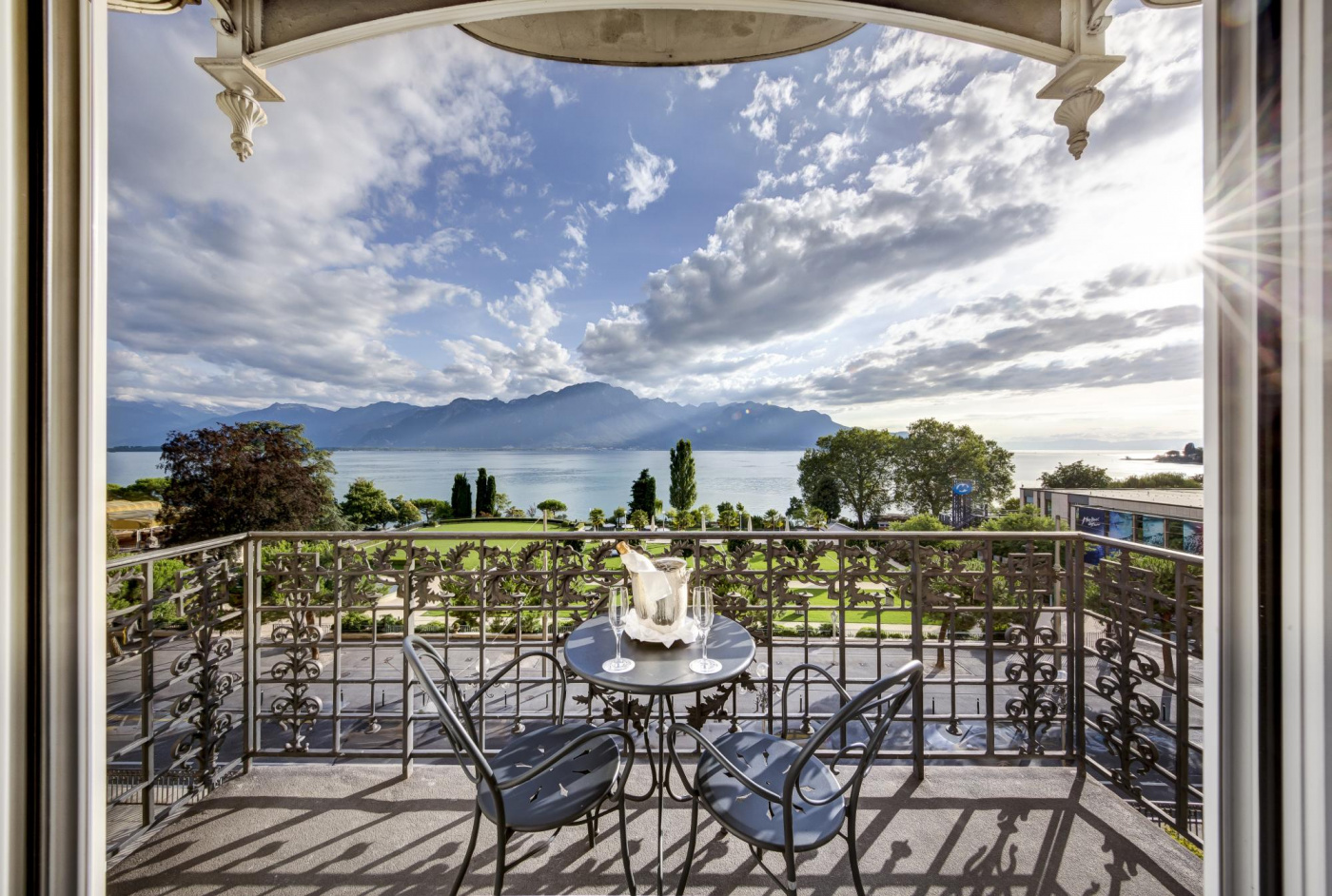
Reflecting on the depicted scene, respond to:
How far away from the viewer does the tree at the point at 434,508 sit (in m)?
26.3

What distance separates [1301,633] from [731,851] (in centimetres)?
203

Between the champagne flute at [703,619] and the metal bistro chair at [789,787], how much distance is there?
207mm

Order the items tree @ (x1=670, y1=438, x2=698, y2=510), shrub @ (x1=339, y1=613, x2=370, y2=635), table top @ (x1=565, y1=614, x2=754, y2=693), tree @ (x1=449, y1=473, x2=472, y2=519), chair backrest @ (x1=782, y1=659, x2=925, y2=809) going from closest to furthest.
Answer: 1. chair backrest @ (x1=782, y1=659, x2=925, y2=809)
2. table top @ (x1=565, y1=614, x2=754, y2=693)
3. shrub @ (x1=339, y1=613, x2=370, y2=635)
4. tree @ (x1=449, y1=473, x2=472, y2=519)
5. tree @ (x1=670, y1=438, x2=698, y2=510)

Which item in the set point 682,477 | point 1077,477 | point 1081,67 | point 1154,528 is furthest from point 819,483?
point 1081,67

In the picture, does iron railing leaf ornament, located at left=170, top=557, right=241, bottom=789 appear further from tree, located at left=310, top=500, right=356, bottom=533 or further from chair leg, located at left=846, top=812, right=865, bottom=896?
tree, located at left=310, top=500, right=356, bottom=533

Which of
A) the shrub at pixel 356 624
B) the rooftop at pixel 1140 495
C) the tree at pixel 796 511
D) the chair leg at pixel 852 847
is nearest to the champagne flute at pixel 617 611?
the chair leg at pixel 852 847

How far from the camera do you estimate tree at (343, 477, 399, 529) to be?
20.7m

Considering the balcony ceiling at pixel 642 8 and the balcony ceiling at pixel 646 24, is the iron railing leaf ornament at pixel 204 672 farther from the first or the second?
the balcony ceiling at pixel 646 24

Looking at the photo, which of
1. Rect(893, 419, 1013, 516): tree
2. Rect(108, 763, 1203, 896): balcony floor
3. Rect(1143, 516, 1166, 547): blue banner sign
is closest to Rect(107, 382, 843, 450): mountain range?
Rect(893, 419, 1013, 516): tree

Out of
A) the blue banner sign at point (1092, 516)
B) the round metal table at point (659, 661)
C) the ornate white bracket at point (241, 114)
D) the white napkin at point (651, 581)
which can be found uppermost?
the ornate white bracket at point (241, 114)

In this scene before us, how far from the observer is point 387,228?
→ 18594 mm

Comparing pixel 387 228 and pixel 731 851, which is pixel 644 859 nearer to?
pixel 731 851

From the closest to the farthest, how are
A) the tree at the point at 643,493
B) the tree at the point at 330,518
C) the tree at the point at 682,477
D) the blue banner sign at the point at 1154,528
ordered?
1. the blue banner sign at the point at 1154,528
2. the tree at the point at 330,518
3. the tree at the point at 682,477
4. the tree at the point at 643,493

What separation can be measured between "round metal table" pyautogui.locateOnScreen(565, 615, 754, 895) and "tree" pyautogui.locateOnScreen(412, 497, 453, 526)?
26.8m
